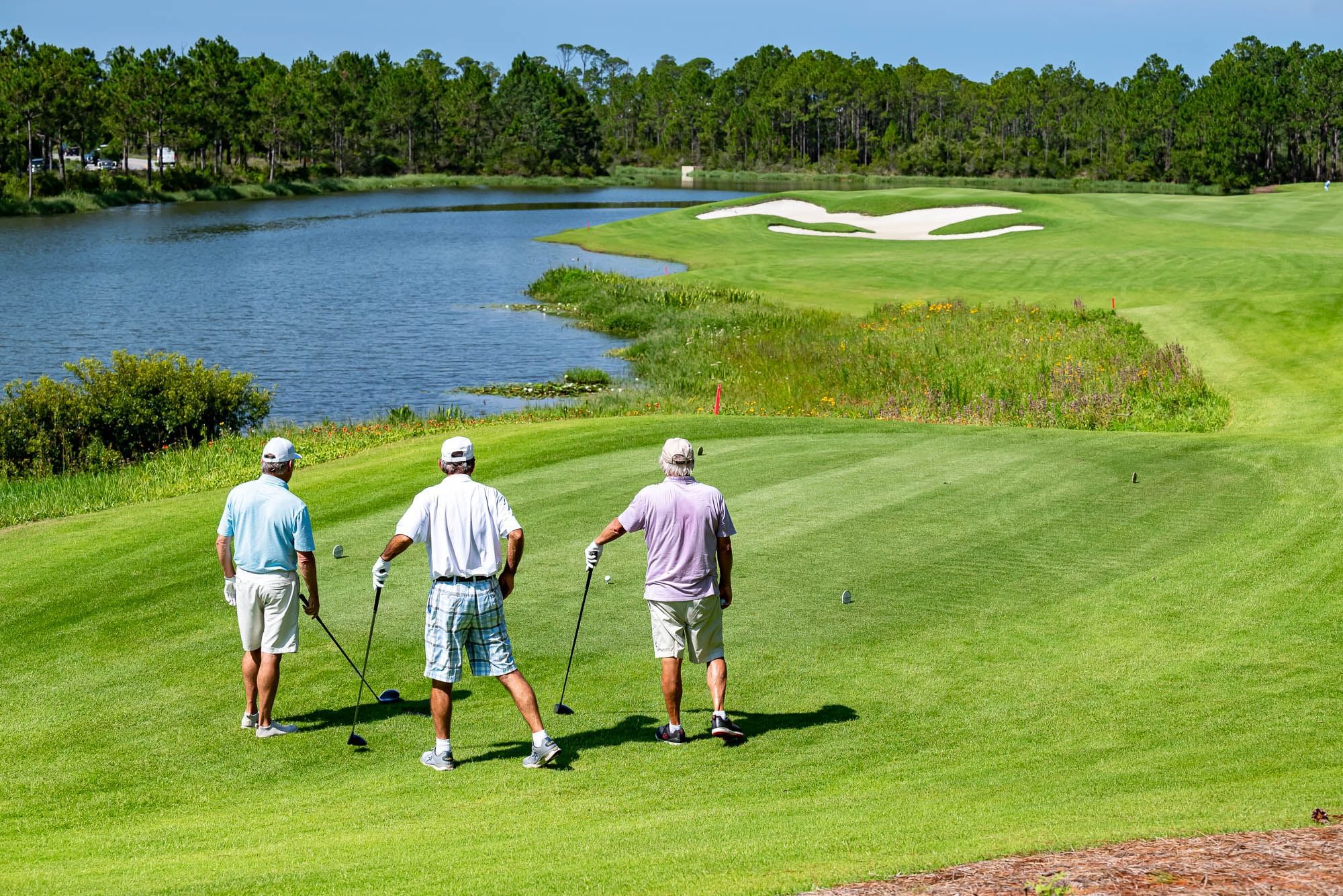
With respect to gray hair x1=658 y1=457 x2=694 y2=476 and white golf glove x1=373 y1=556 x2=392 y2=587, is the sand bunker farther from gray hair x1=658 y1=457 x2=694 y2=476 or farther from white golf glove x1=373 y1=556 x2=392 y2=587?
white golf glove x1=373 y1=556 x2=392 y2=587

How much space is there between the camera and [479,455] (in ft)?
66.0

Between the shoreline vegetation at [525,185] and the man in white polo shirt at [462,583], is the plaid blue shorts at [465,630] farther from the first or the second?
the shoreline vegetation at [525,185]

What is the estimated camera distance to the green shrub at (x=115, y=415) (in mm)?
Result: 24047

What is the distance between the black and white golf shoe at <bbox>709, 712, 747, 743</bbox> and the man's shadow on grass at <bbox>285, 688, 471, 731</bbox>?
2277 mm

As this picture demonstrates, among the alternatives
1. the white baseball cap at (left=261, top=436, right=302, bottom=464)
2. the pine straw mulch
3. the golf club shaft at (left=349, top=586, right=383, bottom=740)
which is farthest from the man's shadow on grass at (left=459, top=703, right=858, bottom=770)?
the pine straw mulch

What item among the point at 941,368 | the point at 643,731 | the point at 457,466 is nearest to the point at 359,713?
the point at 643,731

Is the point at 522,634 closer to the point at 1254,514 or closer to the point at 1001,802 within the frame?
the point at 1001,802

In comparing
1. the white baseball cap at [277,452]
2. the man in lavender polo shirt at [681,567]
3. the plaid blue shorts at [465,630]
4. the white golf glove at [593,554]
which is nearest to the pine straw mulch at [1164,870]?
the man in lavender polo shirt at [681,567]

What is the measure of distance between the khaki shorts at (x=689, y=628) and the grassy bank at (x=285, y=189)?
104 metres

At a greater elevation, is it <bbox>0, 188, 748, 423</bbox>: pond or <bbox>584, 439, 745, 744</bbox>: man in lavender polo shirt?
<bbox>584, 439, 745, 744</bbox>: man in lavender polo shirt

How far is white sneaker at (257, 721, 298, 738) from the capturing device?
31.5 ft

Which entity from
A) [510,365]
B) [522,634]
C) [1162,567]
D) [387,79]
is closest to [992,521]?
[1162,567]

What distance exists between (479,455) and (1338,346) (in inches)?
794

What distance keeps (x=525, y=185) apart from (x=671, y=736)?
165476mm
